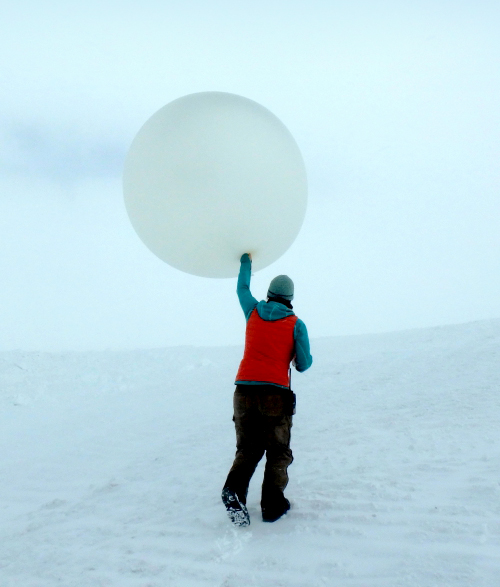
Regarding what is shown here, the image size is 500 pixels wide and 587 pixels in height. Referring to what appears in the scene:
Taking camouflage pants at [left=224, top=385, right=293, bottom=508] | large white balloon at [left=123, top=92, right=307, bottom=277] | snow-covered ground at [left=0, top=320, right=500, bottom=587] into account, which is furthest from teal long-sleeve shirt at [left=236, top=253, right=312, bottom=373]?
snow-covered ground at [left=0, top=320, right=500, bottom=587]

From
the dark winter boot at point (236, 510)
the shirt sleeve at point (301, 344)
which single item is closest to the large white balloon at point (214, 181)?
the shirt sleeve at point (301, 344)

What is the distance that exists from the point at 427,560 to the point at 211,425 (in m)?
5.29

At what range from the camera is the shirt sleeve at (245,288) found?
4.05 metres

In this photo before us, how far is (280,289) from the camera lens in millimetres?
3982

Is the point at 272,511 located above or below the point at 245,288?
below

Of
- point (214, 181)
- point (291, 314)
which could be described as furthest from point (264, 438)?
point (214, 181)

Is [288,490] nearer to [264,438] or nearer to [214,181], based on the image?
[264,438]

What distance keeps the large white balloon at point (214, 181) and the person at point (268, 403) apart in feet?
2.32

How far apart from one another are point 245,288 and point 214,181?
0.93m

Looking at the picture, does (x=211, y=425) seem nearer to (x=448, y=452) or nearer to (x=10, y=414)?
(x=448, y=452)

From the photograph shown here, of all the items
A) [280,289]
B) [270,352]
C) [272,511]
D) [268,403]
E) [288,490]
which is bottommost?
[272,511]

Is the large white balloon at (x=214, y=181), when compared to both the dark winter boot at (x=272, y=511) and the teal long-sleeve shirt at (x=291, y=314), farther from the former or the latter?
the dark winter boot at (x=272, y=511)

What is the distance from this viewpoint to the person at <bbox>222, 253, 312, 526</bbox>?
12.0ft

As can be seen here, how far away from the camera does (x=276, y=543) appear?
3.24m
